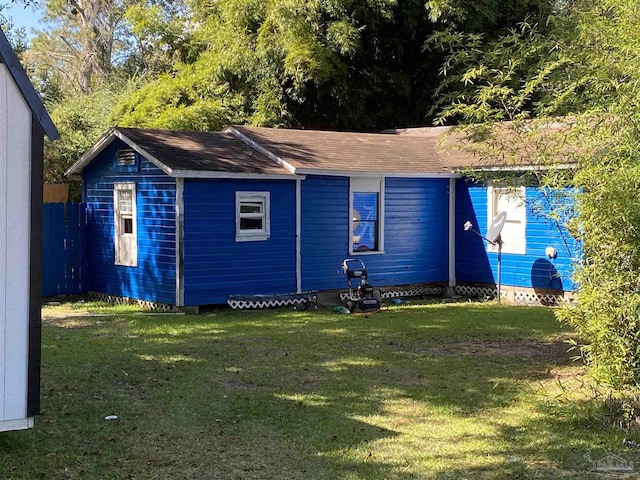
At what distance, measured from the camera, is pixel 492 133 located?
973 centimetres

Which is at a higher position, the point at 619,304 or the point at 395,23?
the point at 395,23

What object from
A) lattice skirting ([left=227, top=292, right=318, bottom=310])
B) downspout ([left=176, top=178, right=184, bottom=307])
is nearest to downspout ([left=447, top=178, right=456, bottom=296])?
lattice skirting ([left=227, top=292, right=318, bottom=310])

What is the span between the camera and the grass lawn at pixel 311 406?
614cm

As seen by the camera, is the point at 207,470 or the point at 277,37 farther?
the point at 277,37

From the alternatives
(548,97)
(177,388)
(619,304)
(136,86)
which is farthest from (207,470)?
(136,86)

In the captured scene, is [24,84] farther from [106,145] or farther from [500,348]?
[106,145]

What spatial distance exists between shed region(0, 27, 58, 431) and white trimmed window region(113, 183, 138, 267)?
9082mm

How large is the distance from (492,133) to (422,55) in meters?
14.9

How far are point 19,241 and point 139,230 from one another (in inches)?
357

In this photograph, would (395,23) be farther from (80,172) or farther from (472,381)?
(472,381)

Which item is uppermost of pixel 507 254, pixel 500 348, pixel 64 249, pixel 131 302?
pixel 64 249

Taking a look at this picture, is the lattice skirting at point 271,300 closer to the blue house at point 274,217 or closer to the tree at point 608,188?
the blue house at point 274,217

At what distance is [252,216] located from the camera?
14.7m

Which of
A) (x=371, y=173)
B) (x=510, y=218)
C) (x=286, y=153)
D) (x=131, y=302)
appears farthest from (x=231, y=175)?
(x=510, y=218)
